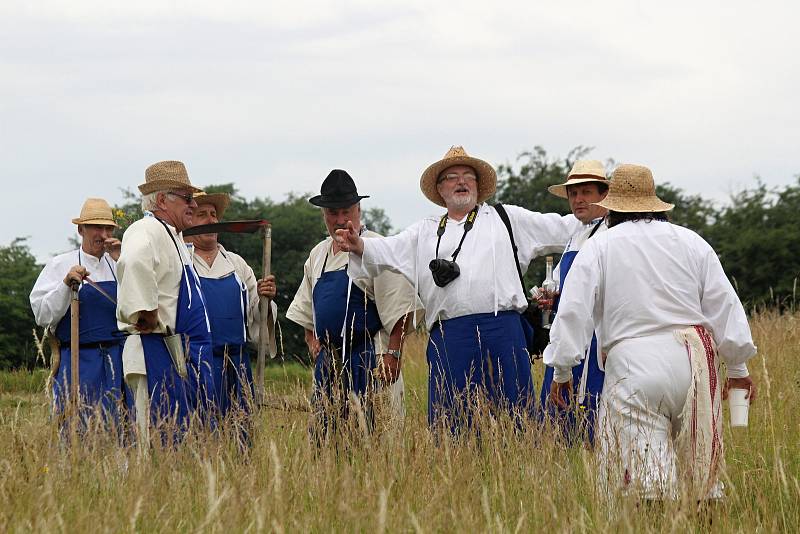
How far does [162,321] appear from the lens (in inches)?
243

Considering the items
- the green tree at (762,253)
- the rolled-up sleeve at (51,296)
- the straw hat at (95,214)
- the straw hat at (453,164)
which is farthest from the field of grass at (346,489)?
the green tree at (762,253)

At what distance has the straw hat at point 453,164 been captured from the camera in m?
6.68

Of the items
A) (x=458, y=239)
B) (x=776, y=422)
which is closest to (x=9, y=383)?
(x=458, y=239)

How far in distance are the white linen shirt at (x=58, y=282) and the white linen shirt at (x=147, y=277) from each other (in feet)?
2.14

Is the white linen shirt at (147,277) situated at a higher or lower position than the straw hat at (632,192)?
lower

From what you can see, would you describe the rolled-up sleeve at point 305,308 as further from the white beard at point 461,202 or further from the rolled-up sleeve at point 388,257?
the white beard at point 461,202

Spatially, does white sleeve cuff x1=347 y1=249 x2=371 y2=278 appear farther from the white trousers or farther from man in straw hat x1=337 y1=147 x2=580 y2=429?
the white trousers

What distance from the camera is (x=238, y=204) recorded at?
24.5 m

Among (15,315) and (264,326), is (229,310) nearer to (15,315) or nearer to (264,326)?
(264,326)

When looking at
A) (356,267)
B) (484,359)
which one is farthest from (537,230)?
(356,267)

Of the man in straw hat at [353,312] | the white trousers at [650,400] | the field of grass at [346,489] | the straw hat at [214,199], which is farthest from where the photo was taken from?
the straw hat at [214,199]

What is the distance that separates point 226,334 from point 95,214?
1.45 metres

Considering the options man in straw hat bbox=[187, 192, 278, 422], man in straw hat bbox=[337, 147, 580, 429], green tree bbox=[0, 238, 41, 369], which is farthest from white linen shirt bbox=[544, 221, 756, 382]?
green tree bbox=[0, 238, 41, 369]

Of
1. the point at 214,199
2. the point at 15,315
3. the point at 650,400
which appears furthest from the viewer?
the point at 15,315
